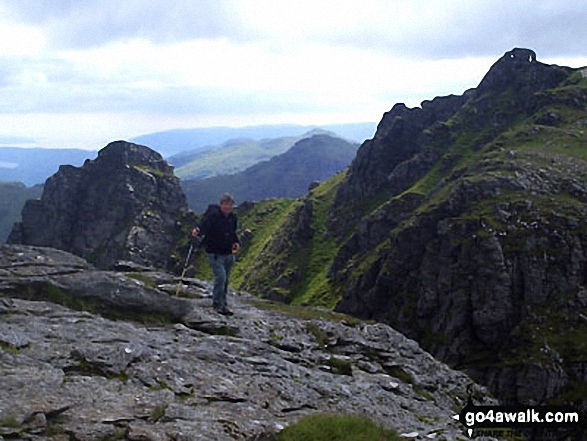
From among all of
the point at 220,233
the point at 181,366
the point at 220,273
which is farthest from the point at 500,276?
the point at 181,366

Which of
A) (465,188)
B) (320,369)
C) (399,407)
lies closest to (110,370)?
(320,369)

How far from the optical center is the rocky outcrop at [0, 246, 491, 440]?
14719 millimetres

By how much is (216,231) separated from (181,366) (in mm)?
8337

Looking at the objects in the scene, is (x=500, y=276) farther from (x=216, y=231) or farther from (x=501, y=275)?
(x=216, y=231)

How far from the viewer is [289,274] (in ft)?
642

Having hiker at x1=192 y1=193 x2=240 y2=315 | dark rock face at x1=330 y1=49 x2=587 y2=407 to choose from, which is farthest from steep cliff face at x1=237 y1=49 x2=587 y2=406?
hiker at x1=192 y1=193 x2=240 y2=315

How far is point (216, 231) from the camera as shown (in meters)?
26.1

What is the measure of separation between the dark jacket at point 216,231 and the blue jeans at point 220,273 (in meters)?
0.44

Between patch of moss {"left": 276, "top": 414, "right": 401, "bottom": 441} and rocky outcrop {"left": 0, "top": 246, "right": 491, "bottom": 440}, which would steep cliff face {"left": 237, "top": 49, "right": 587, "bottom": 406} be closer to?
rocky outcrop {"left": 0, "top": 246, "right": 491, "bottom": 440}

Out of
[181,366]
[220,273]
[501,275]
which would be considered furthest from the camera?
[501,275]

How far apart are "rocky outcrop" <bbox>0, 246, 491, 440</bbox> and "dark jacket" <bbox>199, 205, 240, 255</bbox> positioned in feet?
10.3

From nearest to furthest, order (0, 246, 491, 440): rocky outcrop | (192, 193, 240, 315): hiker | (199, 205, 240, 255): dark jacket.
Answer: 1. (0, 246, 491, 440): rocky outcrop
2. (192, 193, 240, 315): hiker
3. (199, 205, 240, 255): dark jacket

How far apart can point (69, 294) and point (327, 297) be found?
14796 cm

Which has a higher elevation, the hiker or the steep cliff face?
the hiker
